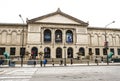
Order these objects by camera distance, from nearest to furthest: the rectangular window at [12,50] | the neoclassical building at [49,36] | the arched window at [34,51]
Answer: the arched window at [34,51]
the neoclassical building at [49,36]
the rectangular window at [12,50]

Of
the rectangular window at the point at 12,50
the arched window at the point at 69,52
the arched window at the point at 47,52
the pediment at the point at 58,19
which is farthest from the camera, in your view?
the arched window at the point at 69,52

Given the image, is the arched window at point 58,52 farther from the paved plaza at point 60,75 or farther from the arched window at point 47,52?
the paved plaza at point 60,75

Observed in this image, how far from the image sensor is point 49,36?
181ft

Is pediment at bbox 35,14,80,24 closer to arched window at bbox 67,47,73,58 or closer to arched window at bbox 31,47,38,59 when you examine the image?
arched window at bbox 67,47,73,58

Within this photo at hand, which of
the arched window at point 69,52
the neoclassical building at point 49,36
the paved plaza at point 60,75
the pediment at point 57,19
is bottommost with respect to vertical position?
the paved plaza at point 60,75

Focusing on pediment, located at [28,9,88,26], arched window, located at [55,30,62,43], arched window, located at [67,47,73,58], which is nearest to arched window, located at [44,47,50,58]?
arched window, located at [55,30,62,43]

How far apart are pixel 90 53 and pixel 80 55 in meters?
3.26

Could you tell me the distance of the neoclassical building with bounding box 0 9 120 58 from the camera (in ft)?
177

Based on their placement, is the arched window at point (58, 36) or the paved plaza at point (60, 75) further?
the arched window at point (58, 36)

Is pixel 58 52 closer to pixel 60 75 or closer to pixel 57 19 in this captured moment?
pixel 57 19

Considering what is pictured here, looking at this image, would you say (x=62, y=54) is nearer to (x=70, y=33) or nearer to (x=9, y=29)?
(x=70, y=33)

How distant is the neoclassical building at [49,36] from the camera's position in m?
53.8

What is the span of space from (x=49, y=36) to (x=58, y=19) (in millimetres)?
5925

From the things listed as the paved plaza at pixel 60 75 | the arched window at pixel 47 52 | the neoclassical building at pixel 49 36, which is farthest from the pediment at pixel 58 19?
the paved plaza at pixel 60 75
